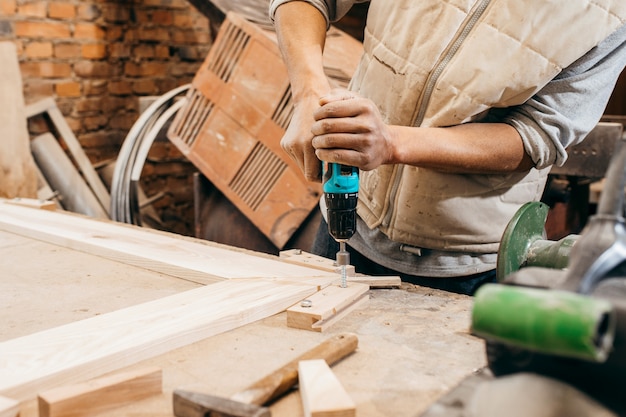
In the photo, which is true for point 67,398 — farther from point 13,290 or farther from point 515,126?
point 515,126

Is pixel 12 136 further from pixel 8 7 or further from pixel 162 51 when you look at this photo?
pixel 162 51

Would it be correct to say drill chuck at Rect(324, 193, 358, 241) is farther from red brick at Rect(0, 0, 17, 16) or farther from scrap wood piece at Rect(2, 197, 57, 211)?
red brick at Rect(0, 0, 17, 16)

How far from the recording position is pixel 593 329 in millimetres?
519

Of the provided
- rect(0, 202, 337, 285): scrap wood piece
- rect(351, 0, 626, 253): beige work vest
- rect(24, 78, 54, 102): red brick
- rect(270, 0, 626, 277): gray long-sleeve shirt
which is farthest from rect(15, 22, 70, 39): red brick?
rect(270, 0, 626, 277): gray long-sleeve shirt

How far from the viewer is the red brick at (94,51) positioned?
3.71m

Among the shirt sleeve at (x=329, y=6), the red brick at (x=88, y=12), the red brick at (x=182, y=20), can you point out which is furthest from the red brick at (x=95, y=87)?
the shirt sleeve at (x=329, y=6)

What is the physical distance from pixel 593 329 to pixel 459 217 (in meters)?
0.98

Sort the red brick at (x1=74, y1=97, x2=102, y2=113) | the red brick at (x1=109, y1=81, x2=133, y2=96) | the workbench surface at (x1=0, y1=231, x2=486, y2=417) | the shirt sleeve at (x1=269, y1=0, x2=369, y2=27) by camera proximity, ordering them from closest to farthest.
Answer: the workbench surface at (x1=0, y1=231, x2=486, y2=417) → the shirt sleeve at (x1=269, y1=0, x2=369, y2=27) → the red brick at (x1=74, y1=97, x2=102, y2=113) → the red brick at (x1=109, y1=81, x2=133, y2=96)

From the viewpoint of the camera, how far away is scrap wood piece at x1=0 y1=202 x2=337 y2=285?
1.42 meters

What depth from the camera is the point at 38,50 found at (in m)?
3.49

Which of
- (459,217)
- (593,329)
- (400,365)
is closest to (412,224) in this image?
(459,217)

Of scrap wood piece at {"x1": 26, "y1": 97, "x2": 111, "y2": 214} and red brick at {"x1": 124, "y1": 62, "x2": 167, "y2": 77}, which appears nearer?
scrap wood piece at {"x1": 26, "y1": 97, "x2": 111, "y2": 214}

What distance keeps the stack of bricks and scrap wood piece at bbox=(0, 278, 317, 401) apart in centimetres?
270

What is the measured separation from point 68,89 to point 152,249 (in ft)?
7.99
